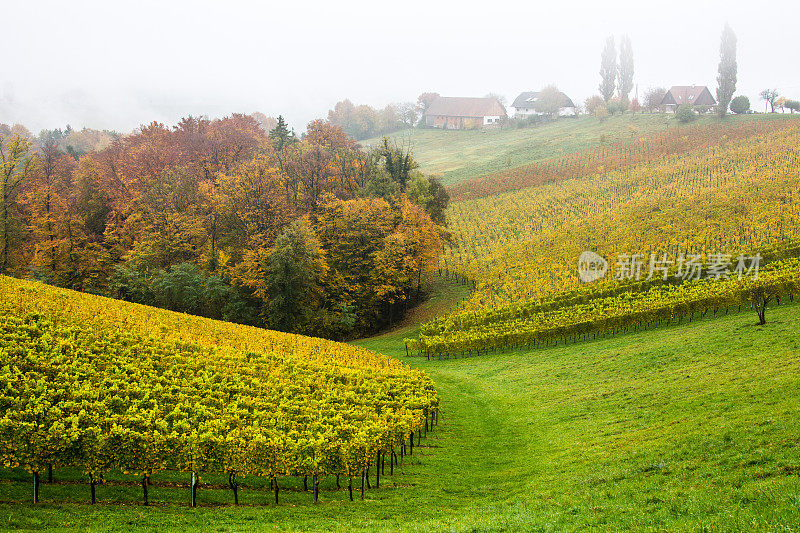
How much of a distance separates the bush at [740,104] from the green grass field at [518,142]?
444 cm

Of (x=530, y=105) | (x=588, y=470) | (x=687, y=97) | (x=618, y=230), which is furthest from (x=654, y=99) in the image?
(x=588, y=470)

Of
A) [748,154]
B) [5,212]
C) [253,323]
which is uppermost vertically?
[748,154]

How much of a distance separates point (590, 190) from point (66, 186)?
250 ft

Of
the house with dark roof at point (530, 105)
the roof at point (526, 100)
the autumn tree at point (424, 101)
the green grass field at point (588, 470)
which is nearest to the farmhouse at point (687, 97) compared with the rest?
the house with dark roof at point (530, 105)

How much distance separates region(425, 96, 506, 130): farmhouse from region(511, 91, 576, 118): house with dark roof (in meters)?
8.24

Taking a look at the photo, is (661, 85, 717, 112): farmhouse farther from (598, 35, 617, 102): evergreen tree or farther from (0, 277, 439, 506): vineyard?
(0, 277, 439, 506): vineyard

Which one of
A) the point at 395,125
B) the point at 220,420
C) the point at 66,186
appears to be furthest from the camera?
the point at 395,125

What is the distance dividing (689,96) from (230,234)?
440 ft

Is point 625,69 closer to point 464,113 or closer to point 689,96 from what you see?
point 689,96

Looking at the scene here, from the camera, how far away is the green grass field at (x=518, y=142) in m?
116

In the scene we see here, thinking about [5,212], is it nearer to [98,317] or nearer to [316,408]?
A: [98,317]

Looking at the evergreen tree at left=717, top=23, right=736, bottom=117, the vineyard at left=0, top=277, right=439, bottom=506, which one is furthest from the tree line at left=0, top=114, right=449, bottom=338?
the evergreen tree at left=717, top=23, right=736, bottom=117

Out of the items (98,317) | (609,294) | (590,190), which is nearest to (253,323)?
(98,317)

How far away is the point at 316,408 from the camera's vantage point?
20.8 meters
